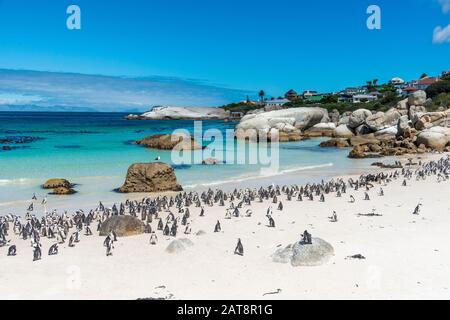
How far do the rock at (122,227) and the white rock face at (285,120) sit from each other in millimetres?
47512

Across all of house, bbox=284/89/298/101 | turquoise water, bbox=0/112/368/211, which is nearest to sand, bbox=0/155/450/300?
turquoise water, bbox=0/112/368/211

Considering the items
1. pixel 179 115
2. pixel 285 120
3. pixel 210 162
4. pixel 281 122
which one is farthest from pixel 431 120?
pixel 179 115

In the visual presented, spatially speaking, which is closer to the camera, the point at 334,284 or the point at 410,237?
the point at 334,284

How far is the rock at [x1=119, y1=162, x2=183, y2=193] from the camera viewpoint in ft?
67.8

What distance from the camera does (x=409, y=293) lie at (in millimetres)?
7848

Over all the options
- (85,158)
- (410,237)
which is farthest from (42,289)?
(85,158)

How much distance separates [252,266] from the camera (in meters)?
9.59

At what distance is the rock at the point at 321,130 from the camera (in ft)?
203

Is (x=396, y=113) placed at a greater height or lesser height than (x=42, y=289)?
greater

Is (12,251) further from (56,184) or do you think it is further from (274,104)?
(274,104)

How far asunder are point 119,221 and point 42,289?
4294 millimetres

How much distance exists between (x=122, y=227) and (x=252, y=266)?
14.6 feet

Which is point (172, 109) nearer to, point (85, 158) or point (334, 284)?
point (85, 158)
